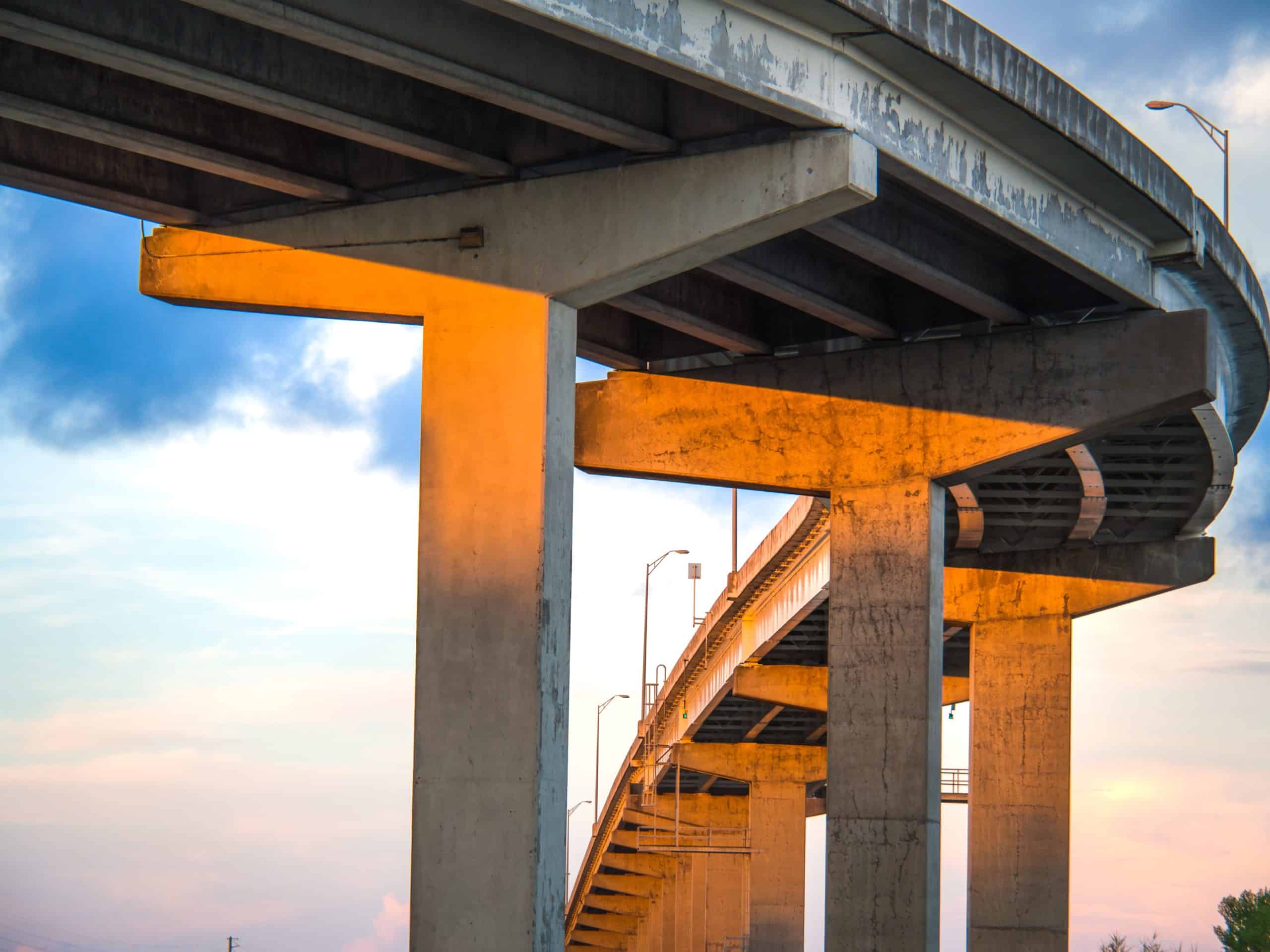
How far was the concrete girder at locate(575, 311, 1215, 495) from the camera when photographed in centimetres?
2220

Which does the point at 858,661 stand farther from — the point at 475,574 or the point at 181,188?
the point at 181,188

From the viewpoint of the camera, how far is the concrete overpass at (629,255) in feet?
49.4

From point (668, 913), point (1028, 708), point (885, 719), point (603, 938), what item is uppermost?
point (885, 719)

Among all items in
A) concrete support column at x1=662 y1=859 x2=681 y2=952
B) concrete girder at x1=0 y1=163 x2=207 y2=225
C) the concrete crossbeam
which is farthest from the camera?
concrete support column at x1=662 y1=859 x2=681 y2=952

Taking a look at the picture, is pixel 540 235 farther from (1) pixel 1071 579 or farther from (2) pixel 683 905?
(2) pixel 683 905

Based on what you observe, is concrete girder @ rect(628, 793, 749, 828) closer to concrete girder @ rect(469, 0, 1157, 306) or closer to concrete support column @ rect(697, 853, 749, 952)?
concrete support column @ rect(697, 853, 749, 952)

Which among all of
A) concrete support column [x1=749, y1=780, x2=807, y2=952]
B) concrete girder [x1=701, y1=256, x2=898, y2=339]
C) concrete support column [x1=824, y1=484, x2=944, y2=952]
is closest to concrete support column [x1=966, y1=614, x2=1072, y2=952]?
concrete support column [x1=824, y1=484, x2=944, y2=952]

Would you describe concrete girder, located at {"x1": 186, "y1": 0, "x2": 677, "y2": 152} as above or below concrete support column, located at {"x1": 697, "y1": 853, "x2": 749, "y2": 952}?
above

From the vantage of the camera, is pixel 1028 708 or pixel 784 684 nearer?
pixel 1028 708

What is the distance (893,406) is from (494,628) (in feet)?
30.4

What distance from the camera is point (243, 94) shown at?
15055mm

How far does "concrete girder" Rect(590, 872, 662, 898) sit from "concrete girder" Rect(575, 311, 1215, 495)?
5303 cm

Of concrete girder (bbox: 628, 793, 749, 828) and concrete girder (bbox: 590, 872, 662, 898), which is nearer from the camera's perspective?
concrete girder (bbox: 628, 793, 749, 828)

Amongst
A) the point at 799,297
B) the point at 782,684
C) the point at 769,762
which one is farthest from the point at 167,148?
the point at 769,762
